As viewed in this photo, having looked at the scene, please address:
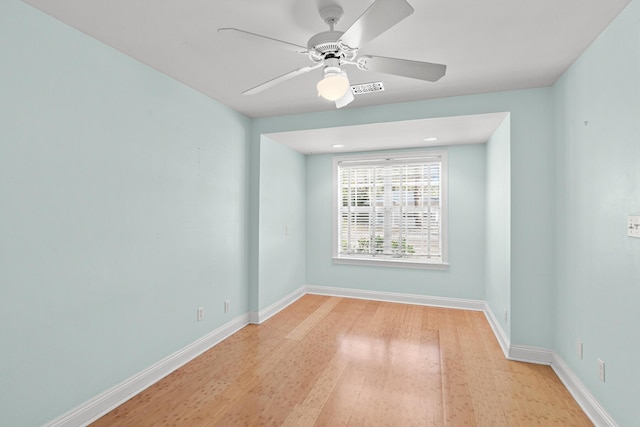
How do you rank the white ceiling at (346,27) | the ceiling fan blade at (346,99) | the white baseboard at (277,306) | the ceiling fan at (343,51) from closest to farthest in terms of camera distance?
the ceiling fan at (343,51)
the white ceiling at (346,27)
the ceiling fan blade at (346,99)
the white baseboard at (277,306)

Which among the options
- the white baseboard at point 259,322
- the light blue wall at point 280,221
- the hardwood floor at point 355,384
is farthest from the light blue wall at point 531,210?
the light blue wall at point 280,221

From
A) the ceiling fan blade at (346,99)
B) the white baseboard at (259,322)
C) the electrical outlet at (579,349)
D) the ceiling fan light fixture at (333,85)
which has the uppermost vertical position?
the ceiling fan blade at (346,99)

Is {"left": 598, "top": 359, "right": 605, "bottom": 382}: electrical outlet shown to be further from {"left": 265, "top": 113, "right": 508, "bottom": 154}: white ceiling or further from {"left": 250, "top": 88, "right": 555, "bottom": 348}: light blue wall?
{"left": 265, "top": 113, "right": 508, "bottom": 154}: white ceiling

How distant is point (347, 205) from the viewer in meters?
5.10

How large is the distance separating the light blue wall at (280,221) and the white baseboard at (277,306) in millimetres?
61

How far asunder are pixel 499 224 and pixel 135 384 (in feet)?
11.9

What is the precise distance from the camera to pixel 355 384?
2.52 metres

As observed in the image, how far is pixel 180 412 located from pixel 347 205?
3.55 m

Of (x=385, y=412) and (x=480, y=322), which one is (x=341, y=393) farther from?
(x=480, y=322)

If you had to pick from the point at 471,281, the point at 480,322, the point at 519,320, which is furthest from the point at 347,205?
the point at 519,320

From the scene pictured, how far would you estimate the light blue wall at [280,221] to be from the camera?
3.95 meters

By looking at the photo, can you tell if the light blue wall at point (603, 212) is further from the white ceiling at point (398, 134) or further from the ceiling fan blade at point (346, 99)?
Result: the ceiling fan blade at point (346, 99)

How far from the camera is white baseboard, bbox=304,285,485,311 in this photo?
4371 mm

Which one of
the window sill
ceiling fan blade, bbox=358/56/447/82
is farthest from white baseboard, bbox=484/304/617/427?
ceiling fan blade, bbox=358/56/447/82
